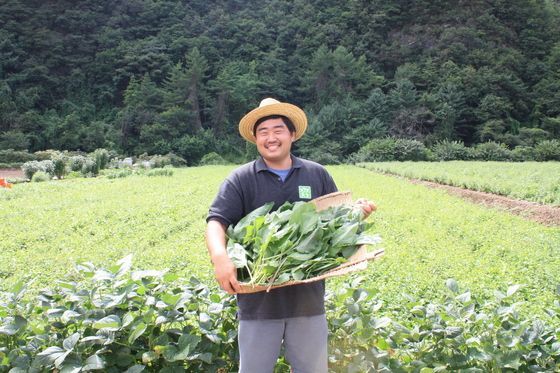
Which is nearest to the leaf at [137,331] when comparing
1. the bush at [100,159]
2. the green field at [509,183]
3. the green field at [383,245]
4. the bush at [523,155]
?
the green field at [383,245]

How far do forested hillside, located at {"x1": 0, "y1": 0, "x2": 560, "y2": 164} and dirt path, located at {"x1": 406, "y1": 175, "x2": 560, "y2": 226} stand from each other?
21.7 metres

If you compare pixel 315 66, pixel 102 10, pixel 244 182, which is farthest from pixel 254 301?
pixel 102 10

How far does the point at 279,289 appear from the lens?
7.04 feet

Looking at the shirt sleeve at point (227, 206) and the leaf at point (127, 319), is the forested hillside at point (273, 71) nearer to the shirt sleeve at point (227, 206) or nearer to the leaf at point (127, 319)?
the shirt sleeve at point (227, 206)

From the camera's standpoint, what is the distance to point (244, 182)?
230 centimetres

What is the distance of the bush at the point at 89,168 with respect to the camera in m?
21.3

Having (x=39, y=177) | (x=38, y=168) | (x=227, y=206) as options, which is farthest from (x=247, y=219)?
(x=38, y=168)

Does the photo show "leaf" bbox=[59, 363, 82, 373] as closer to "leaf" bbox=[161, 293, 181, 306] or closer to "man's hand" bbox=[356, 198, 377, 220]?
"leaf" bbox=[161, 293, 181, 306]

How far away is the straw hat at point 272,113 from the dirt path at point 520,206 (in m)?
8.27

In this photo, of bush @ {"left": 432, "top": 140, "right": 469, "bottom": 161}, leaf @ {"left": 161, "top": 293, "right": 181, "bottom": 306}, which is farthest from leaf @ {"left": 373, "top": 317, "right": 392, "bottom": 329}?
bush @ {"left": 432, "top": 140, "right": 469, "bottom": 161}

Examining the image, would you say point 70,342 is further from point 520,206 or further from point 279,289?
point 520,206

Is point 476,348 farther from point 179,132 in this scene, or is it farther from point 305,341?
point 179,132

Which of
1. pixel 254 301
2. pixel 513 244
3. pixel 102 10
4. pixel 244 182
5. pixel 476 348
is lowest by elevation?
pixel 513 244

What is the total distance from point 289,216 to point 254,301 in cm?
40
